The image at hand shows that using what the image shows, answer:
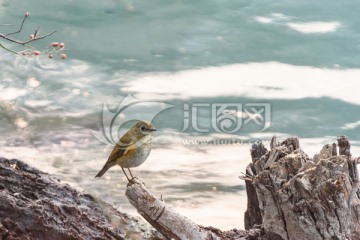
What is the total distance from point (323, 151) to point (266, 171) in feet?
3.10

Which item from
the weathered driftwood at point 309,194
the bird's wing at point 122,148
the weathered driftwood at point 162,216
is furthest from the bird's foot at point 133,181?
the weathered driftwood at point 309,194

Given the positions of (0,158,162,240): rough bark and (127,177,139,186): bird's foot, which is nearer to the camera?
(0,158,162,240): rough bark

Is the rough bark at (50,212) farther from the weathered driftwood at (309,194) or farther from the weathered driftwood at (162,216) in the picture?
the weathered driftwood at (309,194)

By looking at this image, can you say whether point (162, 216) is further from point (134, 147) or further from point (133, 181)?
point (134, 147)

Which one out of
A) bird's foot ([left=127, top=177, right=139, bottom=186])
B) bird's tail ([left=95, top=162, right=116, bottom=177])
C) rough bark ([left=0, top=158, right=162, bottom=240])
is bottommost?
rough bark ([left=0, top=158, right=162, bottom=240])

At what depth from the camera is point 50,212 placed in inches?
474

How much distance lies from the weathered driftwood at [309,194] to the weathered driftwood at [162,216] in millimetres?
1015

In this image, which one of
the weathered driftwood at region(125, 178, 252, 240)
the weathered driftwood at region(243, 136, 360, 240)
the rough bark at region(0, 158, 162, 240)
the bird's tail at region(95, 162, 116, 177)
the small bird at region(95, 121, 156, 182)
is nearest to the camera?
the weathered driftwood at region(243, 136, 360, 240)

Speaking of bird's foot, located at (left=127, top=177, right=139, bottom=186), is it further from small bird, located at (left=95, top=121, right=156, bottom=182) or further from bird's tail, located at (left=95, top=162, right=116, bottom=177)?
bird's tail, located at (left=95, top=162, right=116, bottom=177)

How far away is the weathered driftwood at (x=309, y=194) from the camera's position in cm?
1120

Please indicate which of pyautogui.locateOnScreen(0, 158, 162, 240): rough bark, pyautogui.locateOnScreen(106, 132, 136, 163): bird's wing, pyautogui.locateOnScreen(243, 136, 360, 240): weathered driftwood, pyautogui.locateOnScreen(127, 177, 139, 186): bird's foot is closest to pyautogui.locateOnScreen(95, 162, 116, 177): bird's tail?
pyautogui.locateOnScreen(106, 132, 136, 163): bird's wing

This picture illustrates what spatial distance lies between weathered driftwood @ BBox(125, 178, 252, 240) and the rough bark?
3.23 ft

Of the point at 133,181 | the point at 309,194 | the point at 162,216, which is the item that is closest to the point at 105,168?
the point at 133,181

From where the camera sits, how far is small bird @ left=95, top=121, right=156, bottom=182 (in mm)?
11945
